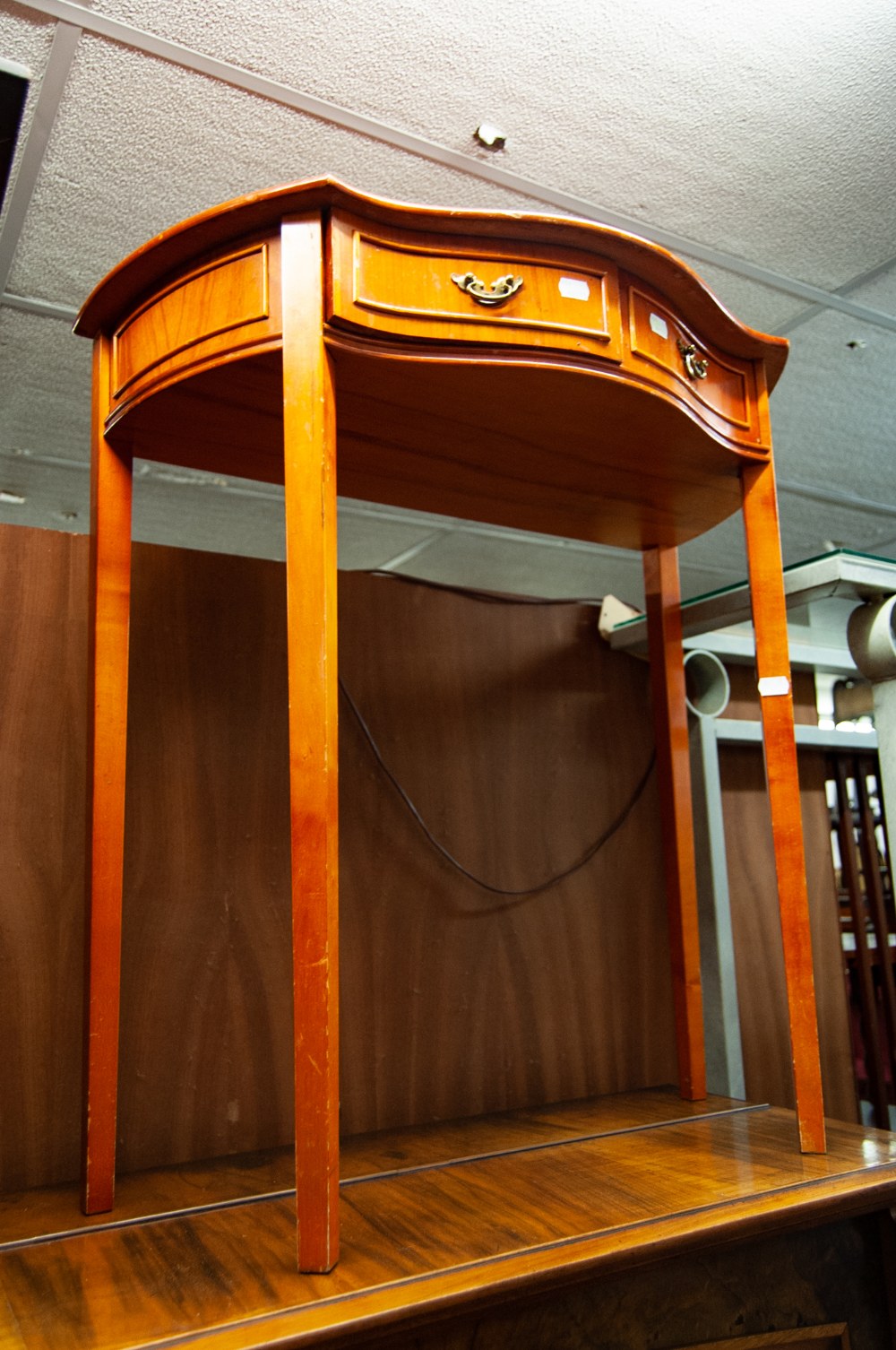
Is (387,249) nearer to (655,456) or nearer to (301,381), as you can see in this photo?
(301,381)

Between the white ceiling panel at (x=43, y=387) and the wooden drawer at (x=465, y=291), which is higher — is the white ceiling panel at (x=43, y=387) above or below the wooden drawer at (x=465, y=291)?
above

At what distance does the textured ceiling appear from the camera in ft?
5.11

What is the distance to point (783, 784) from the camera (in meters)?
1.13

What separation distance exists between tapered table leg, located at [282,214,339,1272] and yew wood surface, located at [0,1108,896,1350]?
0.07 meters

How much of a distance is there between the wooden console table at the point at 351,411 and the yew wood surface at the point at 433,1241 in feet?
0.20

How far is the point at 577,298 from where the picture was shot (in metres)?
1.00

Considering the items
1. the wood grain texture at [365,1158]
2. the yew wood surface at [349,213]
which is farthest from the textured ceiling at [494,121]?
the wood grain texture at [365,1158]

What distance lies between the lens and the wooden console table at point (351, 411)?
2.83ft

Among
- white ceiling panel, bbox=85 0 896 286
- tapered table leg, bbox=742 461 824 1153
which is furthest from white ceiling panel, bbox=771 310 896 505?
tapered table leg, bbox=742 461 824 1153

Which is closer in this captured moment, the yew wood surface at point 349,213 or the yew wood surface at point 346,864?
the yew wood surface at point 349,213

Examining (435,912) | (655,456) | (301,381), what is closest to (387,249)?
(301,381)

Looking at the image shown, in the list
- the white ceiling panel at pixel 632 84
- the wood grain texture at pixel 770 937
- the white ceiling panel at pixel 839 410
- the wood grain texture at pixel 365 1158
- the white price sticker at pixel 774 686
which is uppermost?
the white ceiling panel at pixel 632 84

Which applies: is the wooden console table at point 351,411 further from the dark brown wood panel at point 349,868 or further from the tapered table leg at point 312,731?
the dark brown wood panel at point 349,868

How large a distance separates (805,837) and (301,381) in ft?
4.30
